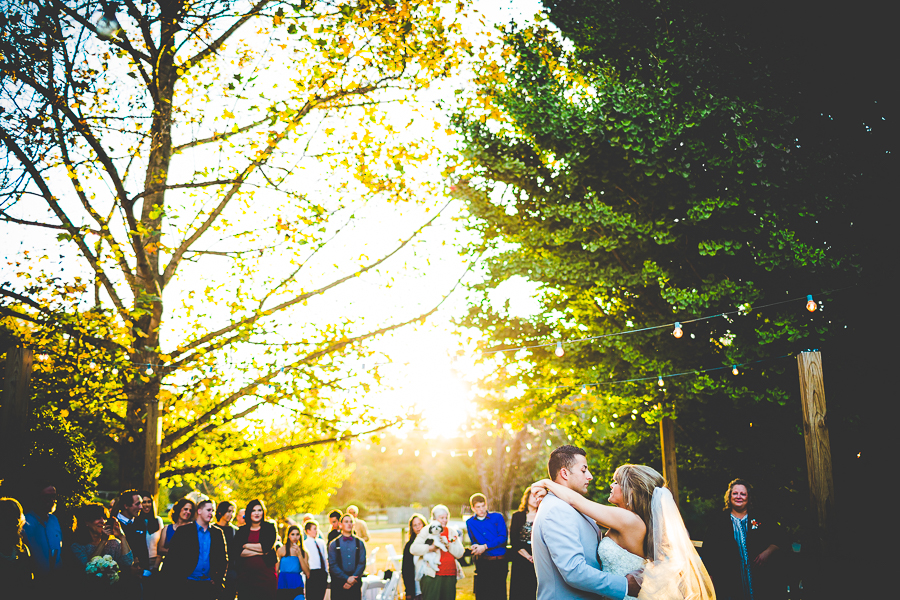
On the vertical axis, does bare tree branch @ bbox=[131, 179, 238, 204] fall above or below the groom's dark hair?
above

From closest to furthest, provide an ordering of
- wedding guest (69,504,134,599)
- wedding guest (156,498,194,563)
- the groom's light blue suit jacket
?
1. the groom's light blue suit jacket
2. wedding guest (69,504,134,599)
3. wedding guest (156,498,194,563)

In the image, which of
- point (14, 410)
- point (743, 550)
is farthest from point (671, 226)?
point (14, 410)

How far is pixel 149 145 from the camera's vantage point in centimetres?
955

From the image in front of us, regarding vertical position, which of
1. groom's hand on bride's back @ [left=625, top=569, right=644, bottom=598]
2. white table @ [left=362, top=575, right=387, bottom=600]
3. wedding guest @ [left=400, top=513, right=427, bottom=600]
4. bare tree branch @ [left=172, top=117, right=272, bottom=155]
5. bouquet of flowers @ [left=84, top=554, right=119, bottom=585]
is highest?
bare tree branch @ [left=172, top=117, right=272, bottom=155]

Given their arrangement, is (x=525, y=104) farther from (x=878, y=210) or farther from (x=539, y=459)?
(x=539, y=459)

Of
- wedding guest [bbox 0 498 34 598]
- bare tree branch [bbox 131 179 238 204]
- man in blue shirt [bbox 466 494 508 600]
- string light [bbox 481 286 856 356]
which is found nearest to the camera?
wedding guest [bbox 0 498 34 598]

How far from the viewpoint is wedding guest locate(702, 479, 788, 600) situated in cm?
619

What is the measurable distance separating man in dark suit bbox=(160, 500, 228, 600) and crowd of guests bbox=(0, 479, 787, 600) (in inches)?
0.4

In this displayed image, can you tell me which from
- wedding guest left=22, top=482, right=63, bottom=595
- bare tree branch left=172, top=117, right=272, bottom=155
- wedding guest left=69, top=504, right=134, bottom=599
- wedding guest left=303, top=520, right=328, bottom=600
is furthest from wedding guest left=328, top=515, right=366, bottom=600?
bare tree branch left=172, top=117, right=272, bottom=155

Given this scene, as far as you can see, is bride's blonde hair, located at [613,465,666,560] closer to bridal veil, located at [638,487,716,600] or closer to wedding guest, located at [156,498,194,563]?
bridal veil, located at [638,487,716,600]

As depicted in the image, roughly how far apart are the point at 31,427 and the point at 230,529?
3334mm

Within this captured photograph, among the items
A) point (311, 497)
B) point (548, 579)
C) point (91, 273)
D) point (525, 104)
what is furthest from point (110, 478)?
point (548, 579)

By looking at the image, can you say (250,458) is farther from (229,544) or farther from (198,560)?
(198,560)

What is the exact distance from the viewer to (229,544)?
7965mm
